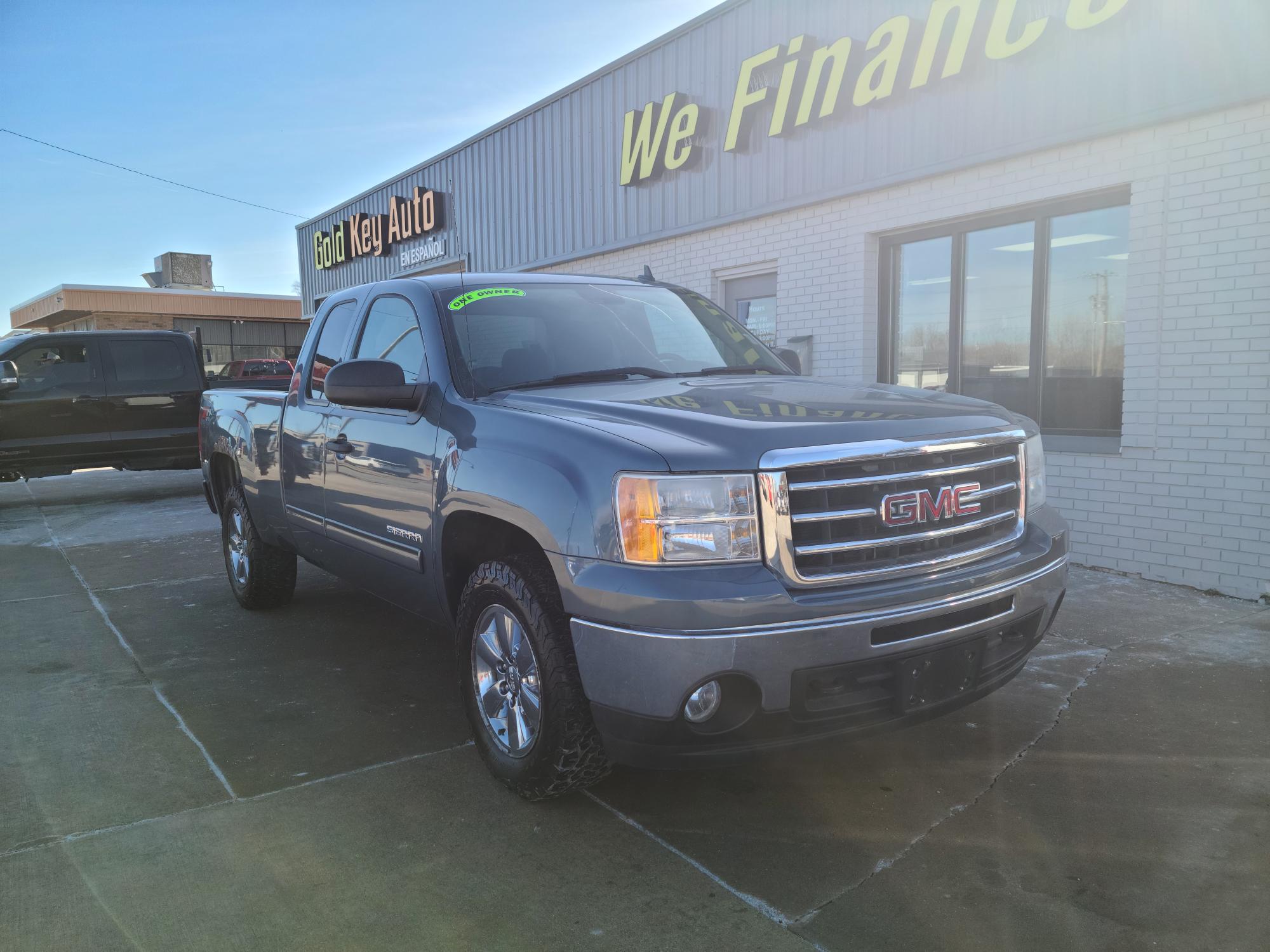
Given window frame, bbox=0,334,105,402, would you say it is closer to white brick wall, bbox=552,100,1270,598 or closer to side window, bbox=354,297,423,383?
side window, bbox=354,297,423,383

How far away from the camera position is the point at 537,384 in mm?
3688

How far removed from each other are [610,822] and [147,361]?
36.3 feet

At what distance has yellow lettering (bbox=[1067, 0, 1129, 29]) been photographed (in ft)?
20.5

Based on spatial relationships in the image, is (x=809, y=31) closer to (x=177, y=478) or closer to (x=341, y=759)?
(x=341, y=759)

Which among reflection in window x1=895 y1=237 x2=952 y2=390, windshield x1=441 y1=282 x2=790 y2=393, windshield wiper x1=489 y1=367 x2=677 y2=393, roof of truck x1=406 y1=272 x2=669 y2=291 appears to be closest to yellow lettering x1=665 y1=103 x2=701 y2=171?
reflection in window x1=895 y1=237 x2=952 y2=390

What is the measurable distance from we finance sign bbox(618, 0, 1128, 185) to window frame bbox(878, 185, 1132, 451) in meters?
1.13

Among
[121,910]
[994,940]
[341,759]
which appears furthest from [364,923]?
[994,940]

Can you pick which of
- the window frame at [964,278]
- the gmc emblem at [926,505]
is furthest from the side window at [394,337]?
the window frame at [964,278]

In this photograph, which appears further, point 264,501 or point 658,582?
point 264,501

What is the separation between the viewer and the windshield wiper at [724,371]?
4.02 metres

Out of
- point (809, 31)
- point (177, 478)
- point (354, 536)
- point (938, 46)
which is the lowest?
point (177, 478)

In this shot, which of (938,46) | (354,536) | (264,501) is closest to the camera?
(354,536)

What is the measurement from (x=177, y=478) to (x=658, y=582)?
45.3 feet

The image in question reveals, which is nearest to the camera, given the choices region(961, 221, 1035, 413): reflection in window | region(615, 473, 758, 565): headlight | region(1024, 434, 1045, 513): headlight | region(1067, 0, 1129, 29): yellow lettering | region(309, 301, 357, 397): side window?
region(615, 473, 758, 565): headlight
